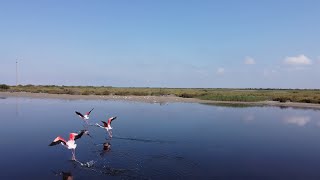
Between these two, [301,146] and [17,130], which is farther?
[17,130]

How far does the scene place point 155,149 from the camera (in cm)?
1606

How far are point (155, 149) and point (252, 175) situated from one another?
4.88m

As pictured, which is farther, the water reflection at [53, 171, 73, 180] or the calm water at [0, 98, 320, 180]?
the calm water at [0, 98, 320, 180]

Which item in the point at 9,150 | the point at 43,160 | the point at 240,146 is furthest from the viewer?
the point at 240,146

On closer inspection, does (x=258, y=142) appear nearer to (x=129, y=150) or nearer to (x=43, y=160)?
(x=129, y=150)

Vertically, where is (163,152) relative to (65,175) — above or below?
above

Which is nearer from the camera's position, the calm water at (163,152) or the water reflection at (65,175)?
the water reflection at (65,175)

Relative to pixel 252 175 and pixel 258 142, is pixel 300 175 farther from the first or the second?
pixel 258 142

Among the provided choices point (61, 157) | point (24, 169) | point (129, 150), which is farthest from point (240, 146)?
point (24, 169)

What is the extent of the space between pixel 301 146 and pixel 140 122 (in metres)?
10.7

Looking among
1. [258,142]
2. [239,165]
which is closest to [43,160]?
[239,165]

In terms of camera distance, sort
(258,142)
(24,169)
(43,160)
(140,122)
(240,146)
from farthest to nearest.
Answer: (140,122) < (258,142) < (240,146) < (43,160) < (24,169)

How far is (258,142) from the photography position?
19234 mm

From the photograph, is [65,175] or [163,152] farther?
[163,152]
